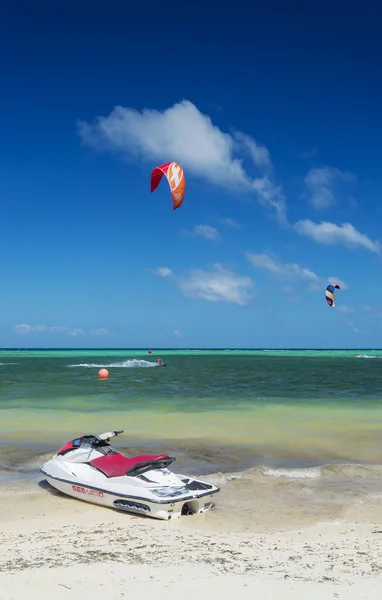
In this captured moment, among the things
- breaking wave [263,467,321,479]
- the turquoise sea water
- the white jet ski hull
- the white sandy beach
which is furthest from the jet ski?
the turquoise sea water

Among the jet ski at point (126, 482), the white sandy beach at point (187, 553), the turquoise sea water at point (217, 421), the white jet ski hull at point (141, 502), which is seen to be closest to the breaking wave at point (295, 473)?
the turquoise sea water at point (217, 421)

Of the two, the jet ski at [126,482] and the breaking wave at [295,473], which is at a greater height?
the jet ski at [126,482]

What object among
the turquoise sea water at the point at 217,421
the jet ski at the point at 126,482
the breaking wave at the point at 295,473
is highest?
the jet ski at the point at 126,482

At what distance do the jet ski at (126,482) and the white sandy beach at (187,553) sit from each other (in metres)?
0.17

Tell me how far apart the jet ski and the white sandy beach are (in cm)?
17

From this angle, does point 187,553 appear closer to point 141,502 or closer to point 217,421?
point 141,502

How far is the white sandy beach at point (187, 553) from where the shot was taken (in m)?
4.78

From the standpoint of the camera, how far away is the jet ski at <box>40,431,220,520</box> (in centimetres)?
752

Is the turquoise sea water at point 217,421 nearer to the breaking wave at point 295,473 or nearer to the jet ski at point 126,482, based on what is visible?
the breaking wave at point 295,473

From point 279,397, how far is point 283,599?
20347 mm

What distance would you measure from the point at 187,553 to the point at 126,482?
214cm

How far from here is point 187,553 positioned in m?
5.96

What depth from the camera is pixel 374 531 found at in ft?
22.8

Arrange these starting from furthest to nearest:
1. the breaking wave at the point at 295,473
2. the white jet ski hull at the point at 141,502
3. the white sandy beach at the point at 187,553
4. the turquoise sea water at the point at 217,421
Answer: the turquoise sea water at the point at 217,421 < the breaking wave at the point at 295,473 < the white jet ski hull at the point at 141,502 < the white sandy beach at the point at 187,553
